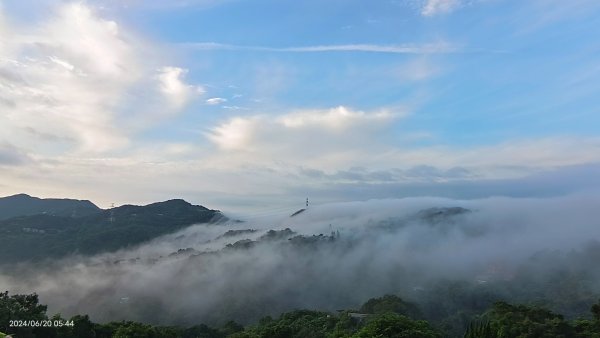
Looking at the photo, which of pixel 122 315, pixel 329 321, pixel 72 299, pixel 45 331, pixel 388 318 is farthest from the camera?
pixel 72 299

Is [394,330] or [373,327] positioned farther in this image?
[373,327]

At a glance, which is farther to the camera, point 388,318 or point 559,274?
point 559,274

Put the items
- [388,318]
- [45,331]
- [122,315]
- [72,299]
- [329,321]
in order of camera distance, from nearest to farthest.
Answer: [45,331]
[388,318]
[329,321]
[122,315]
[72,299]

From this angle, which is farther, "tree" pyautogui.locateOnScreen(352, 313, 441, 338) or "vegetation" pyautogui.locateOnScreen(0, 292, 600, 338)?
"tree" pyautogui.locateOnScreen(352, 313, 441, 338)

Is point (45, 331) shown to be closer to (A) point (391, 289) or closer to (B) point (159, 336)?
(B) point (159, 336)

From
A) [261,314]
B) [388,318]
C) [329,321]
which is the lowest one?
[261,314]

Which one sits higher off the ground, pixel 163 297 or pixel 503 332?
pixel 503 332

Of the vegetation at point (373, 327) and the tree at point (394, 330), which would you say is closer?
the vegetation at point (373, 327)

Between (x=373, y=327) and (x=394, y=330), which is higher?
(x=373, y=327)

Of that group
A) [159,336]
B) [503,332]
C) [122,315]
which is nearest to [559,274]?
[503,332]

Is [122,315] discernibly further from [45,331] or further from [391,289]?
[45,331]
